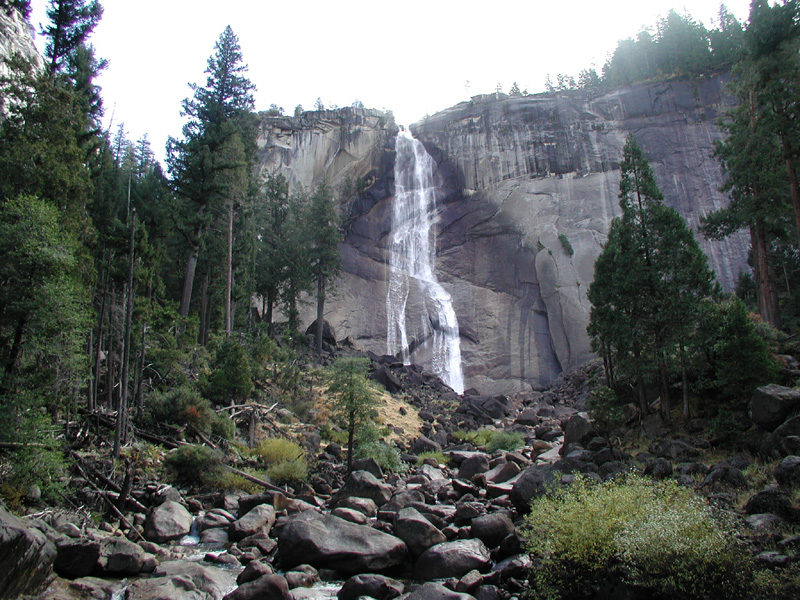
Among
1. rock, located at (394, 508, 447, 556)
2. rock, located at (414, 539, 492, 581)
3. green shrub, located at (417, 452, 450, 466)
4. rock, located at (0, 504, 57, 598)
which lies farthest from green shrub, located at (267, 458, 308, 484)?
rock, located at (0, 504, 57, 598)

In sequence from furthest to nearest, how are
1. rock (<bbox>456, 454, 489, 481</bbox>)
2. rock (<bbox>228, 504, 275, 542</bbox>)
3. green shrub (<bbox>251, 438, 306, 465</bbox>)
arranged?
rock (<bbox>456, 454, 489, 481</bbox>), green shrub (<bbox>251, 438, 306, 465</bbox>), rock (<bbox>228, 504, 275, 542</bbox>)

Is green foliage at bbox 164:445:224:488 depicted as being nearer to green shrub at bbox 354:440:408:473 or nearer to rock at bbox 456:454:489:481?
green shrub at bbox 354:440:408:473

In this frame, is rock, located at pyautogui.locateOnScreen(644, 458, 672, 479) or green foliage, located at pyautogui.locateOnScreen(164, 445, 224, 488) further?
green foliage, located at pyautogui.locateOnScreen(164, 445, 224, 488)

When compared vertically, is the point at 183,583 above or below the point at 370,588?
above

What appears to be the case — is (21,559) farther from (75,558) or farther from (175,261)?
(175,261)

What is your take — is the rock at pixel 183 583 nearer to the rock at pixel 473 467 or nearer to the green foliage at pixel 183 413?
the green foliage at pixel 183 413

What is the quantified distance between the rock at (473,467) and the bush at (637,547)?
1022cm

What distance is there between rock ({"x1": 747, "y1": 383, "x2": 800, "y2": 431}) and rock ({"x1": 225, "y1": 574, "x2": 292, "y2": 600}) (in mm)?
12234

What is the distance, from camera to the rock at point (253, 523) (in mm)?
12398

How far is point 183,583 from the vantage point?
9.20m

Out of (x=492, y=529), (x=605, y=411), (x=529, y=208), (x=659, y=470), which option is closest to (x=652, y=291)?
(x=605, y=411)

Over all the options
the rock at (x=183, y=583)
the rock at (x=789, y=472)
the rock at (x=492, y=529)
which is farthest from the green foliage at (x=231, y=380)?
the rock at (x=789, y=472)

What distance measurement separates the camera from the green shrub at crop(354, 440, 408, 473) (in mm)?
19703

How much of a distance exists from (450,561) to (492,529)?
5.10ft
